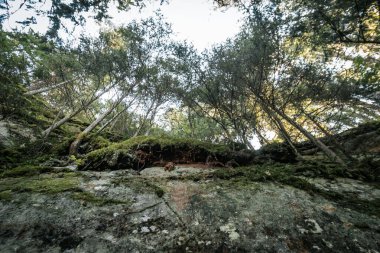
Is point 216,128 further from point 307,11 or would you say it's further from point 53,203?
point 53,203

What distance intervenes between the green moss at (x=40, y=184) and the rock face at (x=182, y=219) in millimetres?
37

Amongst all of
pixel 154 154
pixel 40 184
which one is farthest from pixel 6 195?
pixel 154 154

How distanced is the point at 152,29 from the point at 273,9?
24.6ft

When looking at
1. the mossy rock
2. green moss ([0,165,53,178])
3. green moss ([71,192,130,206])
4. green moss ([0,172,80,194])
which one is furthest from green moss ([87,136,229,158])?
green moss ([71,192,130,206])

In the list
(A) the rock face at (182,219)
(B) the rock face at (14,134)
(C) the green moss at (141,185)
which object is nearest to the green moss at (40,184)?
(A) the rock face at (182,219)

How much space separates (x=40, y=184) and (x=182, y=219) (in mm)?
3033

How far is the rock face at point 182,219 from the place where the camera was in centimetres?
270

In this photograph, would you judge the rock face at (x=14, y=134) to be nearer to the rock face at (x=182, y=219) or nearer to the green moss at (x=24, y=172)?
the green moss at (x=24, y=172)

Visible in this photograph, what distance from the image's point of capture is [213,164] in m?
6.60

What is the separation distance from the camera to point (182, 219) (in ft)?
10.7

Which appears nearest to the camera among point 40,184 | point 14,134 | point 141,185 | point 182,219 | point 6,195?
point 182,219

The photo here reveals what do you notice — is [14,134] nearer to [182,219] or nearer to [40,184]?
[40,184]

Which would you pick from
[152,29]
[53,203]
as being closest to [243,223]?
[53,203]

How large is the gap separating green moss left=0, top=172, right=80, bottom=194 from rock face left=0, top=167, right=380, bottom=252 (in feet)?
0.12
